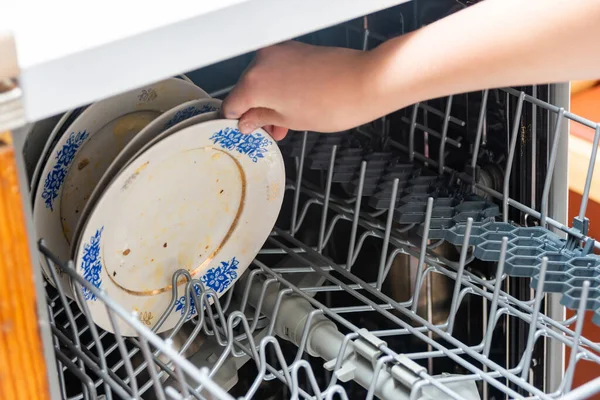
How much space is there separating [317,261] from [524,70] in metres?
0.39

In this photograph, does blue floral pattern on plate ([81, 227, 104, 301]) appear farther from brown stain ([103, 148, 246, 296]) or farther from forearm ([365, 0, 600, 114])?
forearm ([365, 0, 600, 114])

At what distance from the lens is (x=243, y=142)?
80 centimetres

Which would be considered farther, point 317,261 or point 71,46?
point 317,261

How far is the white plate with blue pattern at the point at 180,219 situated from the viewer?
728mm

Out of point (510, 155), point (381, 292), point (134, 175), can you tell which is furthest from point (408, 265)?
point (134, 175)

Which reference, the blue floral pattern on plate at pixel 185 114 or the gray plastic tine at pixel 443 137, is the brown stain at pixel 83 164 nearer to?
the blue floral pattern on plate at pixel 185 114

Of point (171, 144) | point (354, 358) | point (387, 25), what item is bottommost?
point (354, 358)

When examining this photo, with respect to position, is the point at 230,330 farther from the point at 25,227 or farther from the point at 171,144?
the point at 25,227

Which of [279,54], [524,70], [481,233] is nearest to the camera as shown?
[524,70]

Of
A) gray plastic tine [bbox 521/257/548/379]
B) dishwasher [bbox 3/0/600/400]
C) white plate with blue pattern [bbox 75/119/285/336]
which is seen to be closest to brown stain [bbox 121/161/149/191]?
white plate with blue pattern [bbox 75/119/285/336]

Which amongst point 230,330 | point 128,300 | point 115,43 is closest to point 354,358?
point 230,330

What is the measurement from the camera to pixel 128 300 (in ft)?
2.63

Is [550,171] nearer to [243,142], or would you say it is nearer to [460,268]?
[460,268]

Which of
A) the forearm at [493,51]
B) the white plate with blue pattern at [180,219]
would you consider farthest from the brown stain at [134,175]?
the forearm at [493,51]
